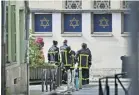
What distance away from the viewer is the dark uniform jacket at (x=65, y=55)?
24.2ft

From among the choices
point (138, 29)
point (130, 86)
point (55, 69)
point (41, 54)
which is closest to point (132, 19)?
point (138, 29)

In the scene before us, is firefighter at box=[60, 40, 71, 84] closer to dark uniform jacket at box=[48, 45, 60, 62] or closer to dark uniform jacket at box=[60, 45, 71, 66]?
dark uniform jacket at box=[60, 45, 71, 66]

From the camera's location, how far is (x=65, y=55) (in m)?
7.61

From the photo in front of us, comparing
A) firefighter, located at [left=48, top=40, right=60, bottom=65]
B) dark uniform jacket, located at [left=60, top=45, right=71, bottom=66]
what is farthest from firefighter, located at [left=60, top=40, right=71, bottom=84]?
firefighter, located at [left=48, top=40, right=60, bottom=65]

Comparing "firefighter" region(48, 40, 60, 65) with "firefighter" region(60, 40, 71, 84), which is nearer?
"firefighter" region(60, 40, 71, 84)

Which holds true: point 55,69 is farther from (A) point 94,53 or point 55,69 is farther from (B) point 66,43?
(A) point 94,53

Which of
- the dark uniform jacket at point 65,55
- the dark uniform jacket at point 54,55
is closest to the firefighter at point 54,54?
the dark uniform jacket at point 54,55

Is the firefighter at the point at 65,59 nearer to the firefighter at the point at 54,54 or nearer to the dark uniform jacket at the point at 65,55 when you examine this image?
the dark uniform jacket at the point at 65,55

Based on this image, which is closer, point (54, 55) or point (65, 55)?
point (65, 55)

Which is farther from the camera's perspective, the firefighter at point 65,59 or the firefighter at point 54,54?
the firefighter at point 54,54

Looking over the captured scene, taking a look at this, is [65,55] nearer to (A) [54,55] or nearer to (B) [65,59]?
(B) [65,59]

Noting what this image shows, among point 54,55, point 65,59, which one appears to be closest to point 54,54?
point 54,55

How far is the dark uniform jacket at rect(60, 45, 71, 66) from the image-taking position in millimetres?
7385

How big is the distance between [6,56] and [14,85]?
13.5 inches
